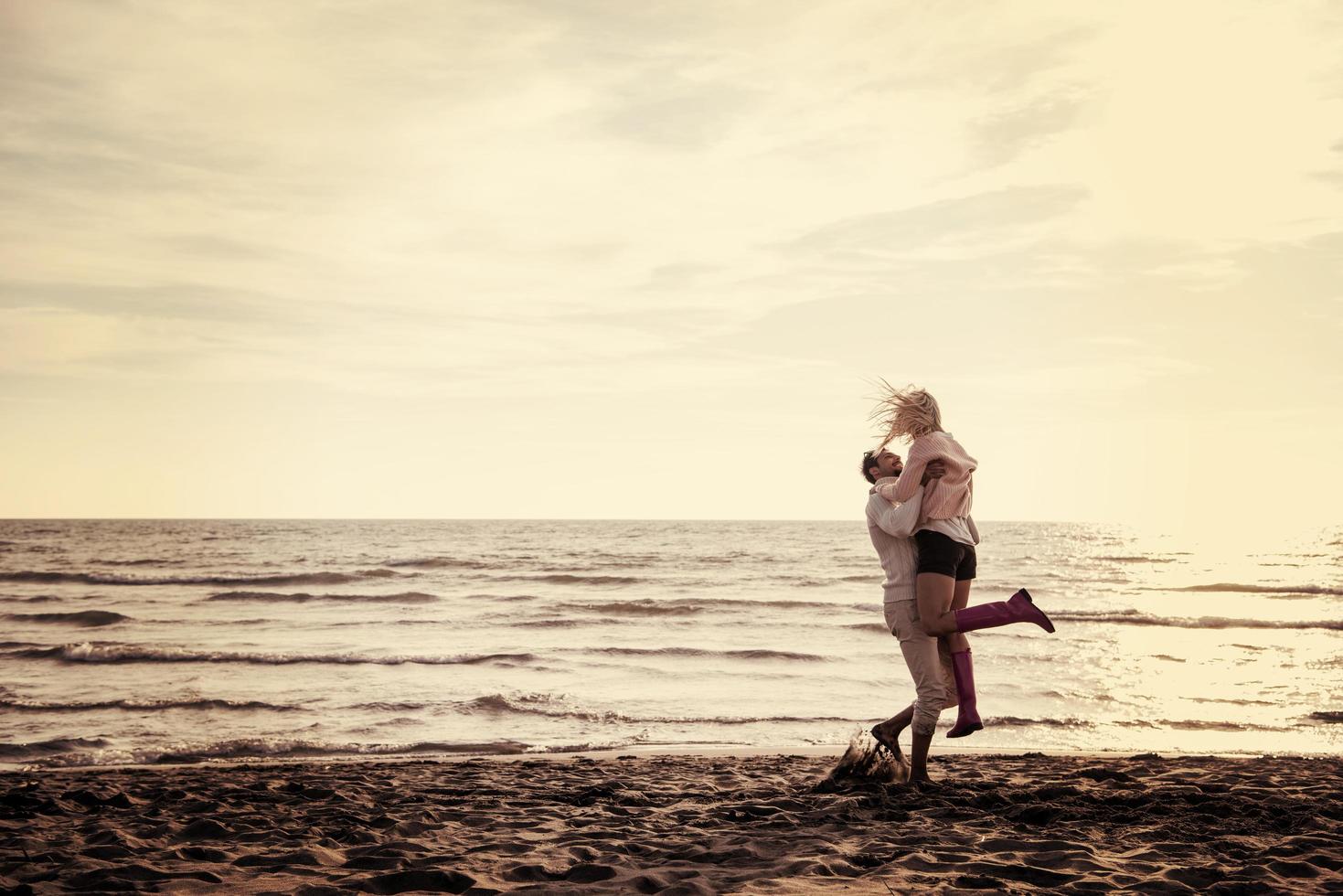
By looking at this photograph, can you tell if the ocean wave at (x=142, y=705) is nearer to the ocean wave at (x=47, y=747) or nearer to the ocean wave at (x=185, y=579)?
the ocean wave at (x=47, y=747)

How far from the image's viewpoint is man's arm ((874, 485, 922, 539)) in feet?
17.3

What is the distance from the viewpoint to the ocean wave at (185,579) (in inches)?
1069

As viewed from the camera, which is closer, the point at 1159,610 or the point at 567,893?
the point at 567,893

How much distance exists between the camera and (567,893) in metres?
3.68

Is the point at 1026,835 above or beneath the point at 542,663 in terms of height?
above

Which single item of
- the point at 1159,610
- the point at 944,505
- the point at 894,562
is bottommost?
the point at 1159,610

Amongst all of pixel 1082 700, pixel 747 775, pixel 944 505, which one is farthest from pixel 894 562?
pixel 1082 700

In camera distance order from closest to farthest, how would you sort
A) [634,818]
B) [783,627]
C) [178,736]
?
[634,818] < [178,736] < [783,627]

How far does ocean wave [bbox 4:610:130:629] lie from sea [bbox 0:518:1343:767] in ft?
0.27

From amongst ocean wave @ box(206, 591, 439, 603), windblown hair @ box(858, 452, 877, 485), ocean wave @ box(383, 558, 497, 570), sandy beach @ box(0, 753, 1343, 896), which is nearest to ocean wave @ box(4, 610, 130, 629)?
ocean wave @ box(206, 591, 439, 603)

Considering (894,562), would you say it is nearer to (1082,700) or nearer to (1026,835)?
(1026,835)

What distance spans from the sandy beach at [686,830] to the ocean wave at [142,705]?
3624mm

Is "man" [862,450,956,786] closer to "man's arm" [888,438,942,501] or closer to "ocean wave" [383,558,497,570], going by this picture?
"man's arm" [888,438,942,501]

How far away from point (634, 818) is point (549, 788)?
116cm
